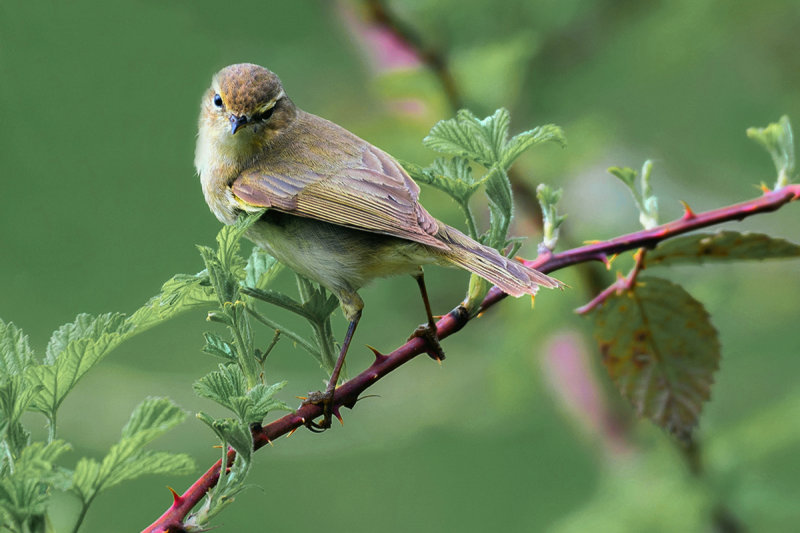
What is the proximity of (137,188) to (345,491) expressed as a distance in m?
2.16

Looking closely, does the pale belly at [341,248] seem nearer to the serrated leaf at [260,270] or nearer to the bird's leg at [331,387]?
the bird's leg at [331,387]

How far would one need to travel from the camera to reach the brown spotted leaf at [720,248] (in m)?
1.73

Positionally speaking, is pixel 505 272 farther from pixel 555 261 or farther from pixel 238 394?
pixel 238 394

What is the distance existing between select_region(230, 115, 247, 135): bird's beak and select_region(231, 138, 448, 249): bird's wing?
205 mm

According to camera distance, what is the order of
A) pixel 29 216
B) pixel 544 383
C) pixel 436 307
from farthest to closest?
pixel 29 216 → pixel 436 307 → pixel 544 383

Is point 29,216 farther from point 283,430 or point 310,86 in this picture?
point 283,430

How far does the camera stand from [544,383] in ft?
9.49

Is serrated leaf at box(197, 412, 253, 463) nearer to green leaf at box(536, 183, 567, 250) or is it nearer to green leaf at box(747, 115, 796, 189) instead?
green leaf at box(536, 183, 567, 250)

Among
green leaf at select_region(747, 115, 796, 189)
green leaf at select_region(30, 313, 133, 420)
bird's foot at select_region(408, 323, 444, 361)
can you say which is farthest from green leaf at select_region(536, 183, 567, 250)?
green leaf at select_region(30, 313, 133, 420)

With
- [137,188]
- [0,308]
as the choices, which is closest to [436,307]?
[0,308]

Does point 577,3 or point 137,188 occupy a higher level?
point 577,3

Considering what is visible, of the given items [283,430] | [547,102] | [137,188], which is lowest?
[137,188]

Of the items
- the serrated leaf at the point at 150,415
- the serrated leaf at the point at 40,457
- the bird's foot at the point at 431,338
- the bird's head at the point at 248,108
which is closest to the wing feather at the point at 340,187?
the bird's head at the point at 248,108

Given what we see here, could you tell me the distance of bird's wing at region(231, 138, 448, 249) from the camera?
2.21 m
